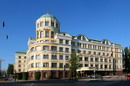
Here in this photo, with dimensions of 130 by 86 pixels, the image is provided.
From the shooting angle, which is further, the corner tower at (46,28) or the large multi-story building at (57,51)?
the corner tower at (46,28)

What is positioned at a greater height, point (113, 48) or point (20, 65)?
point (113, 48)

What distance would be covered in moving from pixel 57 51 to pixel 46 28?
10488 mm

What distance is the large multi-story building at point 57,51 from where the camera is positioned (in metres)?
76.2

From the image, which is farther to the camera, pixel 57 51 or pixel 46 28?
pixel 46 28

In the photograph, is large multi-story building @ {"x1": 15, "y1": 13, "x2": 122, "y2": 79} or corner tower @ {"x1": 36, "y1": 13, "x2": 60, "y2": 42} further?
corner tower @ {"x1": 36, "y1": 13, "x2": 60, "y2": 42}

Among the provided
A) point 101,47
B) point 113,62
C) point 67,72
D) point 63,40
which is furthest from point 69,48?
point 113,62

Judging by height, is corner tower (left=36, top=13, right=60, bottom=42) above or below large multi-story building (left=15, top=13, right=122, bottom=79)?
above

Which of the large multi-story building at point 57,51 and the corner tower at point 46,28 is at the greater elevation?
the corner tower at point 46,28

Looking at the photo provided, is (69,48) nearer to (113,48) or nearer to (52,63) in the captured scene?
(52,63)

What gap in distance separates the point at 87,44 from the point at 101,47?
1033 cm

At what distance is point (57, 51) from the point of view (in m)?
78.4

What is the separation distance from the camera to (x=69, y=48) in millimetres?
82125

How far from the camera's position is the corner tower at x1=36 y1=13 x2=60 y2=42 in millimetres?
80500

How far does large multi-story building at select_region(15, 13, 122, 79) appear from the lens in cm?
7619
